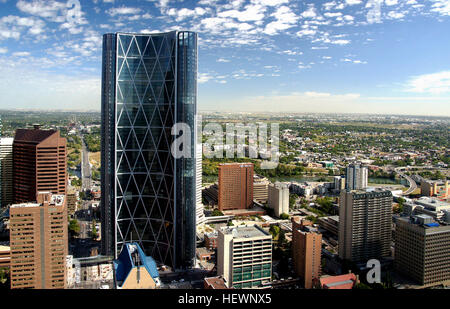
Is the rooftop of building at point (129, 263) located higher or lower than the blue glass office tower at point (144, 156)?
lower

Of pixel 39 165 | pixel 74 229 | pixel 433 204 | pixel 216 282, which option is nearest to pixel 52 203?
pixel 216 282

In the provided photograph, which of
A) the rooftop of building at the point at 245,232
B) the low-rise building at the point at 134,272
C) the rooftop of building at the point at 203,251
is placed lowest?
the rooftop of building at the point at 203,251

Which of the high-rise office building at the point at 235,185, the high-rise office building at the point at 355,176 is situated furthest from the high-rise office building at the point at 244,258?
the high-rise office building at the point at 355,176

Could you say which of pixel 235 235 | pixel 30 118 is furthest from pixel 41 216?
pixel 30 118

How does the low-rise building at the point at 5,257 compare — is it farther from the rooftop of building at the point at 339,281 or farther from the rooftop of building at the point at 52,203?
the rooftop of building at the point at 339,281

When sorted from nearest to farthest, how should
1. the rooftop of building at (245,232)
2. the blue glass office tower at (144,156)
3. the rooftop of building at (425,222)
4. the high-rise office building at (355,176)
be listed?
the rooftop of building at (245,232) → the rooftop of building at (425,222) → the blue glass office tower at (144,156) → the high-rise office building at (355,176)

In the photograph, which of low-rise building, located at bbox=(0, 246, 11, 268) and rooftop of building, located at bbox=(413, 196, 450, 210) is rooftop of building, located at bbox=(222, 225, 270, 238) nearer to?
low-rise building, located at bbox=(0, 246, 11, 268)

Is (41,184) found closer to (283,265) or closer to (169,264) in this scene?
(169,264)

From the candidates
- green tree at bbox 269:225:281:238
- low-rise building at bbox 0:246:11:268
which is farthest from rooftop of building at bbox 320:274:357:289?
low-rise building at bbox 0:246:11:268
